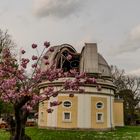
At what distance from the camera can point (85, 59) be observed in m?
38.4

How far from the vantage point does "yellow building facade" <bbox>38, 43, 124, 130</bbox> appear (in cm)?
3628

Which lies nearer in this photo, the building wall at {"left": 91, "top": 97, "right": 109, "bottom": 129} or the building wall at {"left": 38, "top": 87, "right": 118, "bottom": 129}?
the building wall at {"left": 38, "top": 87, "right": 118, "bottom": 129}

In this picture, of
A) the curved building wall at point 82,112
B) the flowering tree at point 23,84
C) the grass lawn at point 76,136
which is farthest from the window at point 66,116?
the flowering tree at point 23,84

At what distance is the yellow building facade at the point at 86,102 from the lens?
119 feet

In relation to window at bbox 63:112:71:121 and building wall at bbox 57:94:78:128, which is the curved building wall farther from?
window at bbox 63:112:71:121

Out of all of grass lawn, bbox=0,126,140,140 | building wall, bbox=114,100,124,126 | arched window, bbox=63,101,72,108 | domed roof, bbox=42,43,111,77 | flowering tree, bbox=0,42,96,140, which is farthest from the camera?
building wall, bbox=114,100,124,126

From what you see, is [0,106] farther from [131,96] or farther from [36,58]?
[36,58]

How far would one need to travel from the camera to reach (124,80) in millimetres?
62719

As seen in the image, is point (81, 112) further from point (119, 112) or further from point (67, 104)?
point (119, 112)

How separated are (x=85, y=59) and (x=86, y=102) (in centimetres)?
503

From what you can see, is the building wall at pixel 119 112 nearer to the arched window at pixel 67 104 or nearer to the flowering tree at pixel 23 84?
the arched window at pixel 67 104

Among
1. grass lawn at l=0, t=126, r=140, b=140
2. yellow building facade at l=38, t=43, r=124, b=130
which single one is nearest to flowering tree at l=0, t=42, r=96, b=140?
grass lawn at l=0, t=126, r=140, b=140

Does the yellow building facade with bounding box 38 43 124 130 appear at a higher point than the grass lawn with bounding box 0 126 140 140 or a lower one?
higher

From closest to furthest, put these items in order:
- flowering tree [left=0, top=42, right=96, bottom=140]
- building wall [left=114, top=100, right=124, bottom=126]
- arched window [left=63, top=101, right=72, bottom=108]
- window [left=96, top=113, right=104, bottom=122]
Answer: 1. flowering tree [left=0, top=42, right=96, bottom=140]
2. arched window [left=63, top=101, right=72, bottom=108]
3. window [left=96, top=113, right=104, bottom=122]
4. building wall [left=114, top=100, right=124, bottom=126]
